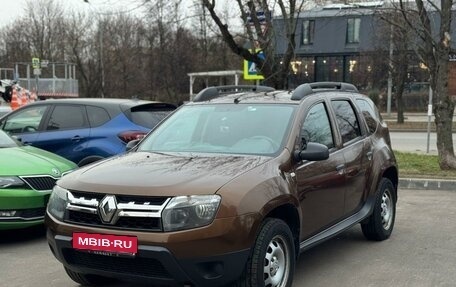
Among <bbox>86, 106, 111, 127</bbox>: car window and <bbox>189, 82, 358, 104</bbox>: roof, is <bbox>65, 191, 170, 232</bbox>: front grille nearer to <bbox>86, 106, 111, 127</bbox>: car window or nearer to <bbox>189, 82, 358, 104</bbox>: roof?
<bbox>189, 82, 358, 104</bbox>: roof

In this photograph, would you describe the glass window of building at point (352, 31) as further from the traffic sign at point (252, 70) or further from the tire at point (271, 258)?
the tire at point (271, 258)

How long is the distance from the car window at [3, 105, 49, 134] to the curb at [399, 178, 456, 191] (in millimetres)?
6342

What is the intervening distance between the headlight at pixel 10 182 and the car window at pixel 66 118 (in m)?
2.39

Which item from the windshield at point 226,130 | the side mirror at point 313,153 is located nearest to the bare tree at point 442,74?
the windshield at point 226,130

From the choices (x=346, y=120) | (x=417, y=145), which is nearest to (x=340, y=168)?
(x=346, y=120)

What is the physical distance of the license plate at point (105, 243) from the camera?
3820 millimetres

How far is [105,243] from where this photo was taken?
3.92 meters

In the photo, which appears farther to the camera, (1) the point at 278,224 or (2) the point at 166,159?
(2) the point at 166,159

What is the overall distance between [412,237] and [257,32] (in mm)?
8364

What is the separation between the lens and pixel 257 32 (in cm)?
1398

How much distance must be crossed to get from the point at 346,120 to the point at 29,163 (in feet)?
12.0

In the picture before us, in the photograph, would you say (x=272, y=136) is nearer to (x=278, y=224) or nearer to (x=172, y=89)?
(x=278, y=224)

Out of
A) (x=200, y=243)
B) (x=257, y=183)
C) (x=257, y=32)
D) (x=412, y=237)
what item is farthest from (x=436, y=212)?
(x=257, y=32)

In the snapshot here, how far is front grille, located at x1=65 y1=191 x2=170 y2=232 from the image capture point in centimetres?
383
